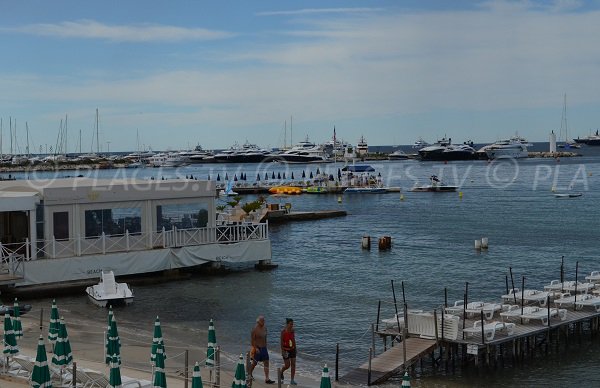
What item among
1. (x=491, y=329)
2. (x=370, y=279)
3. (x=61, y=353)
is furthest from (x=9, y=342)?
(x=370, y=279)

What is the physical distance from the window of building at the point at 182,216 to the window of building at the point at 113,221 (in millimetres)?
1048

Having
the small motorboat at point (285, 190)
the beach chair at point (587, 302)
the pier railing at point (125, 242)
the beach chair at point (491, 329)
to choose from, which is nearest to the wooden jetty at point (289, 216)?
the small motorboat at point (285, 190)

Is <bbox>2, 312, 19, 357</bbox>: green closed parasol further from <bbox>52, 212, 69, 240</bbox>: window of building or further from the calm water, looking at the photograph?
<bbox>52, 212, 69, 240</bbox>: window of building

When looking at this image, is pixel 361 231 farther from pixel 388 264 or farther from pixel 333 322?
pixel 333 322

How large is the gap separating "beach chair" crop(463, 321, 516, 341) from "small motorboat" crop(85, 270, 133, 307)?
14476 millimetres

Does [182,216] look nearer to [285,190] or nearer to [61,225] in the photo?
[61,225]

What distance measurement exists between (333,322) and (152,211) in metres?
11.2

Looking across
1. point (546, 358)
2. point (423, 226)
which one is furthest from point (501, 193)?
point (546, 358)

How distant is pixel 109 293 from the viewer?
33.3 metres

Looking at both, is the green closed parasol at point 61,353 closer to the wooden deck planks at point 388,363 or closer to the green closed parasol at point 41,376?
the green closed parasol at point 41,376

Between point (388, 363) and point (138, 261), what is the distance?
17618 millimetres

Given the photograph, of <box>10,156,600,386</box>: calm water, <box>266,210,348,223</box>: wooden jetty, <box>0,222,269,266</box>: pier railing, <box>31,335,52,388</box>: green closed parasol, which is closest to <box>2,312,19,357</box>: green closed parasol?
<box>31,335,52,388</box>: green closed parasol

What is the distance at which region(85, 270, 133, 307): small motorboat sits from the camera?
3284cm

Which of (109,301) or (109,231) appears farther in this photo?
(109,231)
